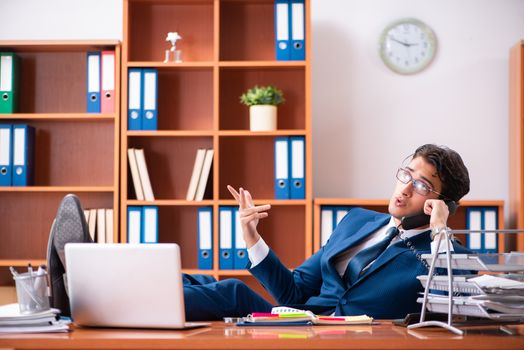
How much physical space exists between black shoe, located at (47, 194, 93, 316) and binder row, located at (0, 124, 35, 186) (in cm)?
236

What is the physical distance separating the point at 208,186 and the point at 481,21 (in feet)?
5.91

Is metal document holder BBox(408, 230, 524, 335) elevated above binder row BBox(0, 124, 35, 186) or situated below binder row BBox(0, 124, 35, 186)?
below

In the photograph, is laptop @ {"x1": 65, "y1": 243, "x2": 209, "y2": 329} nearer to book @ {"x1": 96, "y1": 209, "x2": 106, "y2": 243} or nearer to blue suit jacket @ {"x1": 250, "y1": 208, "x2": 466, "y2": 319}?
blue suit jacket @ {"x1": 250, "y1": 208, "x2": 466, "y2": 319}

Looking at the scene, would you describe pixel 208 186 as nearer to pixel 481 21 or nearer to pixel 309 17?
pixel 309 17

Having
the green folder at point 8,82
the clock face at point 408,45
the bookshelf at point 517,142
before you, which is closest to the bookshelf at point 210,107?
the clock face at point 408,45

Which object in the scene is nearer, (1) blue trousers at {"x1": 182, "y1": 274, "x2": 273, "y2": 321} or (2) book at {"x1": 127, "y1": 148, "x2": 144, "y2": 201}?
(1) blue trousers at {"x1": 182, "y1": 274, "x2": 273, "y2": 321}

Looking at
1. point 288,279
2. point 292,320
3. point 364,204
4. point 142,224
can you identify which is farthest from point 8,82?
point 292,320

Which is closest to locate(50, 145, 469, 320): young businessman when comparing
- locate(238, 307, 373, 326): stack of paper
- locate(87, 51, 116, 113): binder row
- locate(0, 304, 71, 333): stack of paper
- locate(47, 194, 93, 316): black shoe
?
locate(238, 307, 373, 326): stack of paper

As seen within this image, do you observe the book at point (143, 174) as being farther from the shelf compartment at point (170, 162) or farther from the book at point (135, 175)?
the shelf compartment at point (170, 162)

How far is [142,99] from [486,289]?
8.92 feet

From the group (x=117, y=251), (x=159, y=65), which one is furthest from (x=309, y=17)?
(x=117, y=251)

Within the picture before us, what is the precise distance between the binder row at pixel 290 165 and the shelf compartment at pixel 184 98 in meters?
0.48

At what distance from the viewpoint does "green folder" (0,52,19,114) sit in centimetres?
401

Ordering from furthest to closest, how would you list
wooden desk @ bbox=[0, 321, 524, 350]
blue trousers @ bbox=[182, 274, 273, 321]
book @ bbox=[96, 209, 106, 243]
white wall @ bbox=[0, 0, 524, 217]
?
white wall @ bbox=[0, 0, 524, 217] < book @ bbox=[96, 209, 106, 243] < blue trousers @ bbox=[182, 274, 273, 321] < wooden desk @ bbox=[0, 321, 524, 350]
